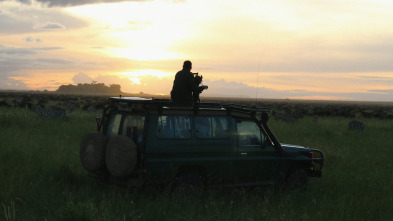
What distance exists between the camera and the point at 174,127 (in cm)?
709

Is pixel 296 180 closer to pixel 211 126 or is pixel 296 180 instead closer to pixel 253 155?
pixel 253 155

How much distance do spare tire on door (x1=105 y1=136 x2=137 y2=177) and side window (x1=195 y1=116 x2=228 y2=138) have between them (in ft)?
4.05

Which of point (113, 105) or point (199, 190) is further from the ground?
point (113, 105)

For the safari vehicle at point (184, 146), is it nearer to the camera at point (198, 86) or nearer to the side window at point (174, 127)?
the side window at point (174, 127)

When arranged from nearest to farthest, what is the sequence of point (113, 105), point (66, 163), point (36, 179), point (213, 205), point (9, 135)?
point (213, 205) < point (113, 105) < point (36, 179) < point (66, 163) < point (9, 135)

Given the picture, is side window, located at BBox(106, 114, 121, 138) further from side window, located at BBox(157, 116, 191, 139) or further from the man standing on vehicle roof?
the man standing on vehicle roof

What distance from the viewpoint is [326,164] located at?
12.2 meters

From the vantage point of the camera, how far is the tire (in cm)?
847

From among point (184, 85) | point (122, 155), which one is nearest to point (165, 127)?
point (122, 155)

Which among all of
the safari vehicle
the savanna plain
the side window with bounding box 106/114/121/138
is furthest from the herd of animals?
the safari vehicle

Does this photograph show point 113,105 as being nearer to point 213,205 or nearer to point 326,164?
point 213,205

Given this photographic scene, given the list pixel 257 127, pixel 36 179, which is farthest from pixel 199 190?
pixel 36 179

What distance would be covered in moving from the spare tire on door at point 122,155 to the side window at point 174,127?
0.54 metres

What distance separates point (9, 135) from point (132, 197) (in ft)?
29.5
